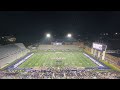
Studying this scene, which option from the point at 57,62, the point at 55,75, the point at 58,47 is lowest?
the point at 57,62

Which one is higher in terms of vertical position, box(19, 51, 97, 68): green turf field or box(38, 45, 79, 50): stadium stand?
box(38, 45, 79, 50): stadium stand

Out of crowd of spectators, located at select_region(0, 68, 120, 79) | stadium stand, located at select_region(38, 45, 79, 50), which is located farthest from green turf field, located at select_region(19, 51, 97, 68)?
stadium stand, located at select_region(38, 45, 79, 50)

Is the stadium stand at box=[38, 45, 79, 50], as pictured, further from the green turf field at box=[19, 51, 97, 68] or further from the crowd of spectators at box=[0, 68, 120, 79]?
the crowd of spectators at box=[0, 68, 120, 79]

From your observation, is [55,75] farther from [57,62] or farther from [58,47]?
[58,47]

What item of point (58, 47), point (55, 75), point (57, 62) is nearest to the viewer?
point (55, 75)

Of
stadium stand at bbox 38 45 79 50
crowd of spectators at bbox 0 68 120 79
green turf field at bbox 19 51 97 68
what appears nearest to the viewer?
crowd of spectators at bbox 0 68 120 79

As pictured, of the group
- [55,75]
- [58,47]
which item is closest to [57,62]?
[55,75]

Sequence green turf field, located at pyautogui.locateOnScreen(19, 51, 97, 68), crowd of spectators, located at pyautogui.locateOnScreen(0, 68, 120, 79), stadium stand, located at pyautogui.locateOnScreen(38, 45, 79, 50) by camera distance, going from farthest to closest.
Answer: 1. stadium stand, located at pyautogui.locateOnScreen(38, 45, 79, 50)
2. green turf field, located at pyautogui.locateOnScreen(19, 51, 97, 68)
3. crowd of spectators, located at pyautogui.locateOnScreen(0, 68, 120, 79)

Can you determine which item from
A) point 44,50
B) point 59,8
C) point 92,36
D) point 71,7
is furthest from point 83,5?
point 92,36

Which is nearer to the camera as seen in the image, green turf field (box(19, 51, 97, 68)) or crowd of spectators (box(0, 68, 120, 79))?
crowd of spectators (box(0, 68, 120, 79))

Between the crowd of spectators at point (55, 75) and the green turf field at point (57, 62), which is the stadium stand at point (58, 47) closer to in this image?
the green turf field at point (57, 62)
